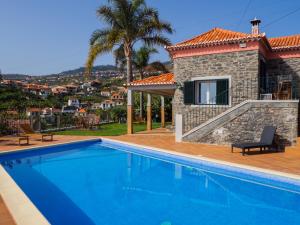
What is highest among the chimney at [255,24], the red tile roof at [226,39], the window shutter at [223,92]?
the chimney at [255,24]

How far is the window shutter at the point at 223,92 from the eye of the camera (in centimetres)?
1465

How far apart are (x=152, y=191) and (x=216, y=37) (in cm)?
1042

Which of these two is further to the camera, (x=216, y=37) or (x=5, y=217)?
(x=216, y=37)

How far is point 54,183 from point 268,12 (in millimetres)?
15152

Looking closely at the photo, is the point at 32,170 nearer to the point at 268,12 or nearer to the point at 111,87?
the point at 268,12

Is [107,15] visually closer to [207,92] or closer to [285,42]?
[207,92]

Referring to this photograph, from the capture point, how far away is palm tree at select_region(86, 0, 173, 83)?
835 inches

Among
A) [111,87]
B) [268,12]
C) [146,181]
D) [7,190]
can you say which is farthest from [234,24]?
[111,87]

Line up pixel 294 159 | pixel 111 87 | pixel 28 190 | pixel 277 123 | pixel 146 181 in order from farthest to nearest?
1. pixel 111 87
2. pixel 277 123
3. pixel 294 159
4. pixel 146 181
5. pixel 28 190

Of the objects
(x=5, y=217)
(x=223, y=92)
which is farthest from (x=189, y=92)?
(x=5, y=217)

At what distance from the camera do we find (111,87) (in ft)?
440

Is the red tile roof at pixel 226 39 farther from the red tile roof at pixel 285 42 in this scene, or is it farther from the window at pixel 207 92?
the window at pixel 207 92

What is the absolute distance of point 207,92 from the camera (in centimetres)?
1538

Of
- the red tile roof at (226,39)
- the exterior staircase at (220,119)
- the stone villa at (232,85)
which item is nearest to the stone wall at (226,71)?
the stone villa at (232,85)
